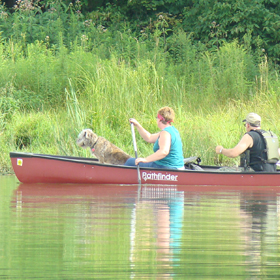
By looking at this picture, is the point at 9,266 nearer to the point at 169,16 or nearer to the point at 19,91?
the point at 19,91

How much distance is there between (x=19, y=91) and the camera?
1594 centimetres

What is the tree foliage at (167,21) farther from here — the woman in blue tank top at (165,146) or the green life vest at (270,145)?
the woman in blue tank top at (165,146)

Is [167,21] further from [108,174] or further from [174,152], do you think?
[174,152]

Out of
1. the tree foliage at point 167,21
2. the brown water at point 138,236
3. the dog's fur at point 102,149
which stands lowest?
the brown water at point 138,236

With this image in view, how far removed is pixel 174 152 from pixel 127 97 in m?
4.53

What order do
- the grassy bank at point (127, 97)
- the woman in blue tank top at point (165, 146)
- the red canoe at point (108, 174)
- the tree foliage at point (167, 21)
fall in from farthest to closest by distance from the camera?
the tree foliage at point (167, 21) < the grassy bank at point (127, 97) < the red canoe at point (108, 174) < the woman in blue tank top at point (165, 146)

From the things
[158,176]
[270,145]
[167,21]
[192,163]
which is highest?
[167,21]

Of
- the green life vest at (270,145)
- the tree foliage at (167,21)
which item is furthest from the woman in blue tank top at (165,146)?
the tree foliage at (167,21)

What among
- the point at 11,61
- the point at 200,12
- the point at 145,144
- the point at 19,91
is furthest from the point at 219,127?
the point at 200,12

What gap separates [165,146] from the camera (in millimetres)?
10016

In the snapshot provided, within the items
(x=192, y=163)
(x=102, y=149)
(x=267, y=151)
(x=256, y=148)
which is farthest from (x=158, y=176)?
(x=267, y=151)

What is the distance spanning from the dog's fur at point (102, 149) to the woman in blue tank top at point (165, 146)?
43cm

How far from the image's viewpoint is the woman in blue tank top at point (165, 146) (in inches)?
393

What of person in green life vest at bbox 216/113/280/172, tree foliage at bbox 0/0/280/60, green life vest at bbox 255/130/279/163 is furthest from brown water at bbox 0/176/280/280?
tree foliage at bbox 0/0/280/60
